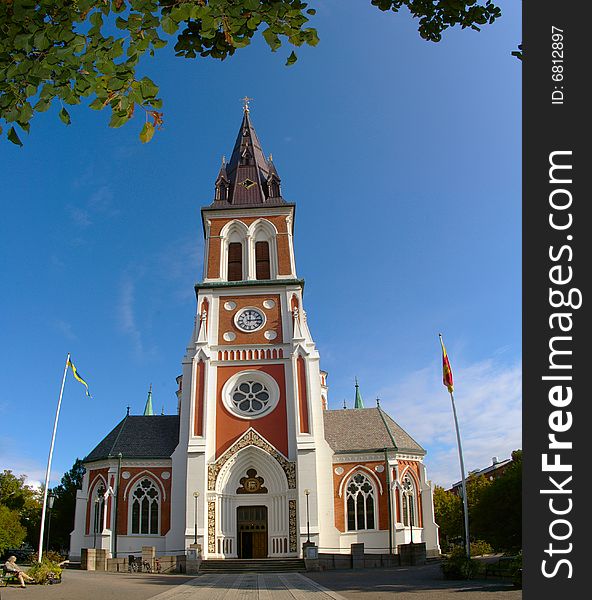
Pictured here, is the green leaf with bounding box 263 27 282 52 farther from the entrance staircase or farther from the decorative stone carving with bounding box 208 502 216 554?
the decorative stone carving with bounding box 208 502 216 554

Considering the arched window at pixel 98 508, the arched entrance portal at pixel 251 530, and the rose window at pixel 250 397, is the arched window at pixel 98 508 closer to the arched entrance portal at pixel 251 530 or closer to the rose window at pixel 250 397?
the arched entrance portal at pixel 251 530

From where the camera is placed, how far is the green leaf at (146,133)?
5.18 meters

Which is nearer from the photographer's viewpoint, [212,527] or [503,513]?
[503,513]

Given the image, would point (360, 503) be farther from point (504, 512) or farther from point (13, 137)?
point (13, 137)

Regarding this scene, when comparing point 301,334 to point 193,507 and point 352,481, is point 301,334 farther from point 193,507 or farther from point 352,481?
point 193,507

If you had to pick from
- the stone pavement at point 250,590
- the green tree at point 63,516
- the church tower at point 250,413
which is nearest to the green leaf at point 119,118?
the stone pavement at point 250,590

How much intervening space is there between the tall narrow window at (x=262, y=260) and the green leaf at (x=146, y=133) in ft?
117

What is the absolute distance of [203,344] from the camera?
3719 cm

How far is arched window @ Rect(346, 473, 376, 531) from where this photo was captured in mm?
34625

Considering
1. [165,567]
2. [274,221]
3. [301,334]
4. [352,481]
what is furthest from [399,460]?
[274,221]

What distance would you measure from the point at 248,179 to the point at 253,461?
21.6 metres

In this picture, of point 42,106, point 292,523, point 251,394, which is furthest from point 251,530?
point 42,106

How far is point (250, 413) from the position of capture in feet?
118

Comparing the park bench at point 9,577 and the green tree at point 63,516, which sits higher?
the park bench at point 9,577
